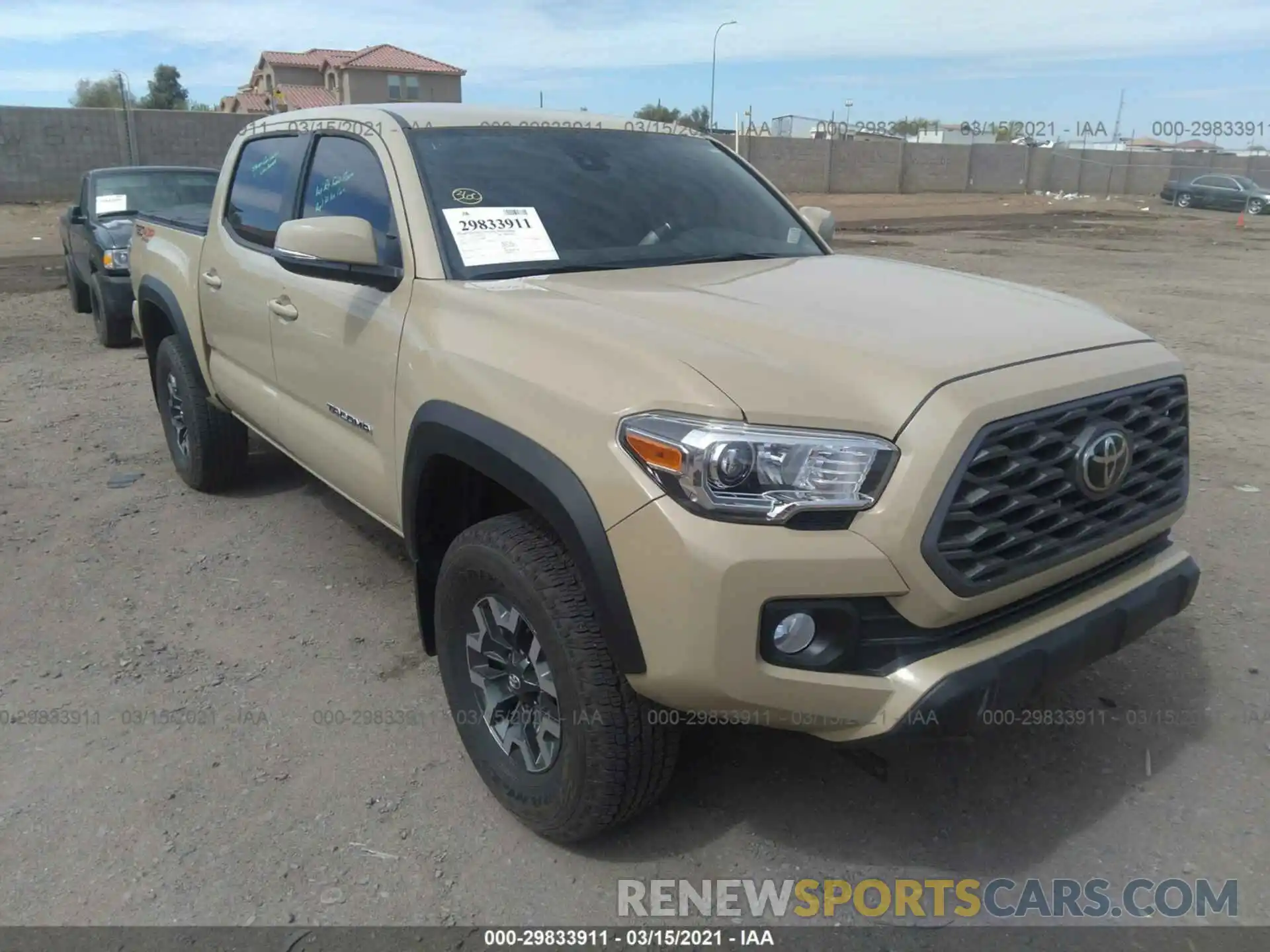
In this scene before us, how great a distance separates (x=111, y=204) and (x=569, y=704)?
9.37 m

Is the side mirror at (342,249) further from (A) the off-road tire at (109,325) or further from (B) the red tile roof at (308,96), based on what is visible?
(B) the red tile roof at (308,96)

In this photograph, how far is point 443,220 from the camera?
306 centimetres

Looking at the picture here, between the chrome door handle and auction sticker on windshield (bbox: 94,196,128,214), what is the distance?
7.00 m

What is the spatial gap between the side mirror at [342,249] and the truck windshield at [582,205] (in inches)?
8.2

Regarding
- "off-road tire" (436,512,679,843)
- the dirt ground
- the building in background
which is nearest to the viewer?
"off-road tire" (436,512,679,843)

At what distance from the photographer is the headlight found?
2043mm

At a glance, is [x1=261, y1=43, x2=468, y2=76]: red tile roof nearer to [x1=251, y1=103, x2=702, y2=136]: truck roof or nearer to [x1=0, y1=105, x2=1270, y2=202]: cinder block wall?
[x1=0, y1=105, x2=1270, y2=202]: cinder block wall

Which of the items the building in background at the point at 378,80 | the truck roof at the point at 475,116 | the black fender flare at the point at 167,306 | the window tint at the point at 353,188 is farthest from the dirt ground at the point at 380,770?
the building in background at the point at 378,80

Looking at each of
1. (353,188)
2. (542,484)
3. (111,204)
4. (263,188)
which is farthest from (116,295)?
(542,484)

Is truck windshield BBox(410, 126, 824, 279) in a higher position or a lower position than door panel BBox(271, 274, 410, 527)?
higher

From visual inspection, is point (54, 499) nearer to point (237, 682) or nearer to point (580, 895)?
point (237, 682)

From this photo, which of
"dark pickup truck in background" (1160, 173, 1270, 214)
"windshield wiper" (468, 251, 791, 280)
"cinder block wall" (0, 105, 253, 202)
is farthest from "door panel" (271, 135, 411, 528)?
"dark pickup truck in background" (1160, 173, 1270, 214)

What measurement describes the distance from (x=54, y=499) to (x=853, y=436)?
4740 mm

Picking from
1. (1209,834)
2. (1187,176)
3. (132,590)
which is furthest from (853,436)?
(1187,176)
